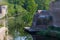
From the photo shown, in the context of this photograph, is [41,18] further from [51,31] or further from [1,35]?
[1,35]

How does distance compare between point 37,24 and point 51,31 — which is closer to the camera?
point 51,31

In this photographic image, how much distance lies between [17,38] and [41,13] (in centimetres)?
461

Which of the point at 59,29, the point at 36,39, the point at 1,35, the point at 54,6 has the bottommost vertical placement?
the point at 1,35

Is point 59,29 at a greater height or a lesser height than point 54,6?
lesser

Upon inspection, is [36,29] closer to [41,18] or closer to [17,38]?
[41,18]

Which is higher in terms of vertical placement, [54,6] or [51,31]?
[54,6]

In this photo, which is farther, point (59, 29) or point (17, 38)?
point (17, 38)

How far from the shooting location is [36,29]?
→ 234cm

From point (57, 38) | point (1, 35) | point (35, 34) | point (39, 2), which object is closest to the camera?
point (57, 38)

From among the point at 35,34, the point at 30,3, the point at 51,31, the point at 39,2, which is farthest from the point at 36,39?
the point at 39,2

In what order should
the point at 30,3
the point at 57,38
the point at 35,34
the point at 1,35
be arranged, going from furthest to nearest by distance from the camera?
the point at 30,3 < the point at 1,35 < the point at 35,34 < the point at 57,38

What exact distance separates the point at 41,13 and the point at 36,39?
272mm

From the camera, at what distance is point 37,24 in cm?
243

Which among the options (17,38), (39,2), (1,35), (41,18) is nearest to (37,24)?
(41,18)
